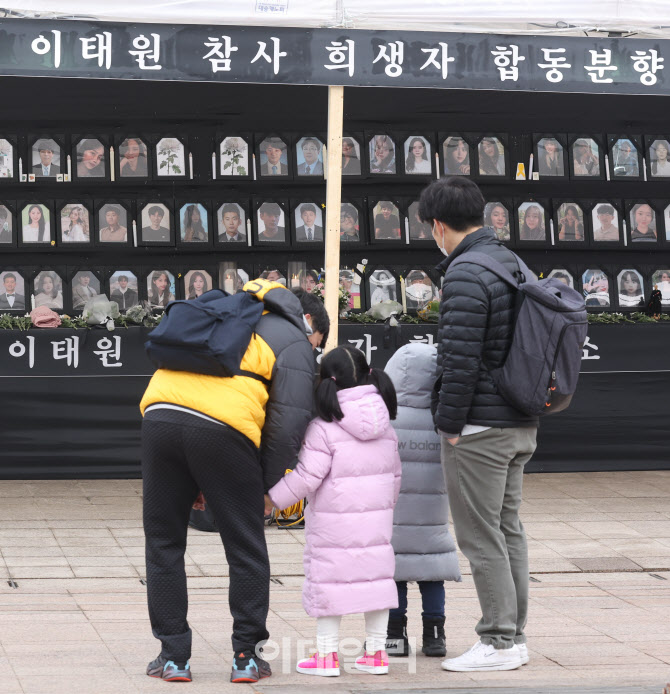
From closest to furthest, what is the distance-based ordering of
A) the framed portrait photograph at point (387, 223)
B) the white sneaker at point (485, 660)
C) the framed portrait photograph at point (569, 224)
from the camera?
1. the white sneaker at point (485, 660)
2. the framed portrait photograph at point (387, 223)
3. the framed portrait photograph at point (569, 224)

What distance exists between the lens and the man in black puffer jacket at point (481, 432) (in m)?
4.62

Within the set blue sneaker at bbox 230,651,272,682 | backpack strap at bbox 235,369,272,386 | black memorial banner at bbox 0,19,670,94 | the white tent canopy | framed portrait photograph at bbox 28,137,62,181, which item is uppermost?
the white tent canopy

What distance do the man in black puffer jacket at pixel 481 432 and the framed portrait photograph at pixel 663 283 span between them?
5.22 metres

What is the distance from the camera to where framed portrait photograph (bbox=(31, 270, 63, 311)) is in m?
9.11

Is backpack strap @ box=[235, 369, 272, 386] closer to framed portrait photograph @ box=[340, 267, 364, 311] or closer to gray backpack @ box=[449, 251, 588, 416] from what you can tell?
gray backpack @ box=[449, 251, 588, 416]

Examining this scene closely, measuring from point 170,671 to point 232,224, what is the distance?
527cm

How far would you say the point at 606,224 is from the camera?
384 inches

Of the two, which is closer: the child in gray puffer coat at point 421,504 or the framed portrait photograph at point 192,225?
the child in gray puffer coat at point 421,504

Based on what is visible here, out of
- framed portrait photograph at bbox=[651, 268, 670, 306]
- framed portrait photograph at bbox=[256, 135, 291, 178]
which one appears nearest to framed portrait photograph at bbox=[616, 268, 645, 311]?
framed portrait photograph at bbox=[651, 268, 670, 306]

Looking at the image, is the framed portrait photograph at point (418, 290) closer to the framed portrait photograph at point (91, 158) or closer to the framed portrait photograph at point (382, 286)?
the framed portrait photograph at point (382, 286)

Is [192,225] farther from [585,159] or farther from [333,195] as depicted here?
[585,159]

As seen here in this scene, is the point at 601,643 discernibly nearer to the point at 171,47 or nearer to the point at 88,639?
the point at 88,639

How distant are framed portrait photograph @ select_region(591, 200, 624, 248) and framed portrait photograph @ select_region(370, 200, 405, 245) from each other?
59.1 inches

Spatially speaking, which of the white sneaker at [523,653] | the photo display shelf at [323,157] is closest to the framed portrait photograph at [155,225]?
the photo display shelf at [323,157]
